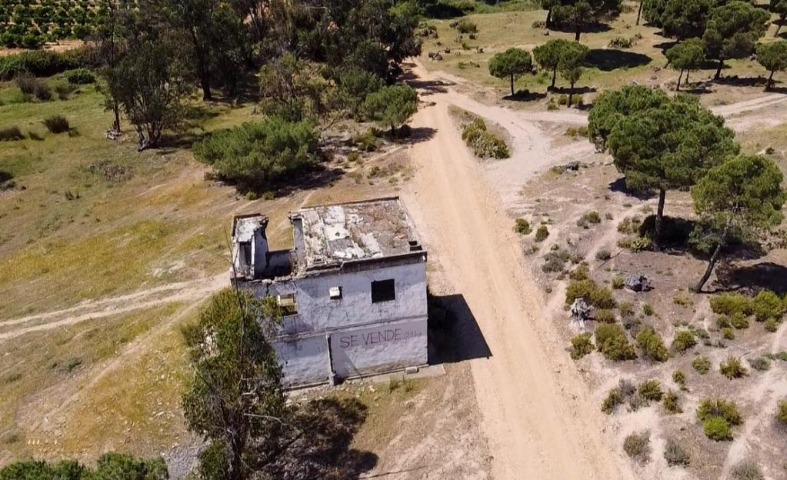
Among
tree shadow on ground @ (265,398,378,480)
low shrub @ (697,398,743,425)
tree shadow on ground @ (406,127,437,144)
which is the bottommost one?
tree shadow on ground @ (265,398,378,480)

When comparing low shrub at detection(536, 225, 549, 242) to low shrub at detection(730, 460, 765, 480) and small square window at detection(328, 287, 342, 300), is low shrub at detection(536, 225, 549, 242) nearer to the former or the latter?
small square window at detection(328, 287, 342, 300)

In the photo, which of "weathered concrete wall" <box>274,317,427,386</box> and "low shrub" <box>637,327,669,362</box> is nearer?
"weathered concrete wall" <box>274,317,427,386</box>

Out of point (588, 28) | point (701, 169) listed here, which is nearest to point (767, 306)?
point (701, 169)

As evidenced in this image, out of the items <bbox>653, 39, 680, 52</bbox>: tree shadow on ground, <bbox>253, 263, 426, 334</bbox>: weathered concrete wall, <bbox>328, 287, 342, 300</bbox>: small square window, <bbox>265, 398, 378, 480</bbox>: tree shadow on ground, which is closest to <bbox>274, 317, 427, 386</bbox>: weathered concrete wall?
<bbox>253, 263, 426, 334</bbox>: weathered concrete wall

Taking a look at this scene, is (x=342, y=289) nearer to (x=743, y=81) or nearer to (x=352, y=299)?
(x=352, y=299)

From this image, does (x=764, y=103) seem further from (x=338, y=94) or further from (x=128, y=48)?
(x=128, y=48)

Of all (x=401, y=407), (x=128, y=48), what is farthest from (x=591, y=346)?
(x=128, y=48)
